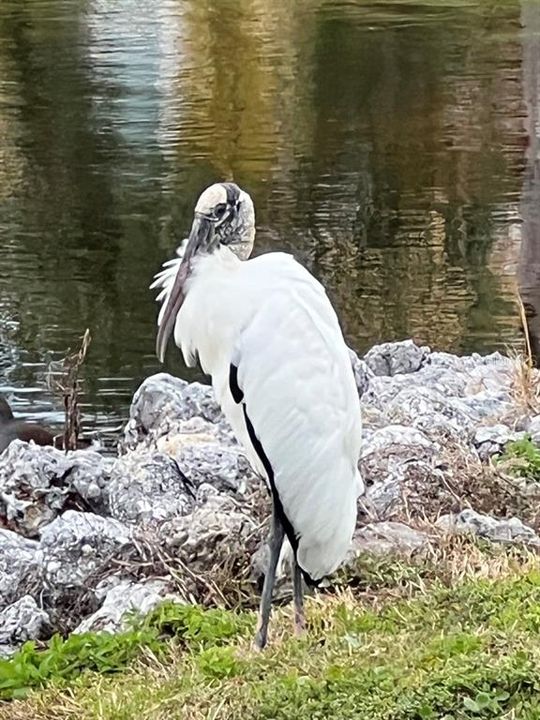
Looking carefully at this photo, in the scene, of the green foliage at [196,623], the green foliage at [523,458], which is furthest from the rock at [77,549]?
the green foliage at [523,458]

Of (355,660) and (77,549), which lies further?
(77,549)

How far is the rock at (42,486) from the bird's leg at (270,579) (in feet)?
7.57

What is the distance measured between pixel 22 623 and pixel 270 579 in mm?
1342

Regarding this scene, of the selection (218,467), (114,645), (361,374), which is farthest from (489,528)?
(361,374)

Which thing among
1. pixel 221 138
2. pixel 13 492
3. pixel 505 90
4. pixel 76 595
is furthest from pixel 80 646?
pixel 505 90

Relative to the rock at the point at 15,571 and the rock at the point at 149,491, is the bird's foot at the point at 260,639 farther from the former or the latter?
the rock at the point at 149,491

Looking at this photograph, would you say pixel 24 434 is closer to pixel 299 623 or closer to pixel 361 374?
pixel 361 374

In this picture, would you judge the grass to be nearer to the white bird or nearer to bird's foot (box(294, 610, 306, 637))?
bird's foot (box(294, 610, 306, 637))

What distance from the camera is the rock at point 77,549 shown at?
6387 mm

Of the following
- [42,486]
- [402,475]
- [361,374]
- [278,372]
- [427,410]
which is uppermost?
[278,372]

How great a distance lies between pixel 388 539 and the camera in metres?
6.35

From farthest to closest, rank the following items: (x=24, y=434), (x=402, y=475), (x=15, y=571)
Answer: (x=24, y=434)
(x=402, y=475)
(x=15, y=571)

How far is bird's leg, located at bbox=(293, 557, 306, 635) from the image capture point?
5193mm

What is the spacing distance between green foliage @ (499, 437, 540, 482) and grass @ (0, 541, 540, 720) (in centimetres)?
141
